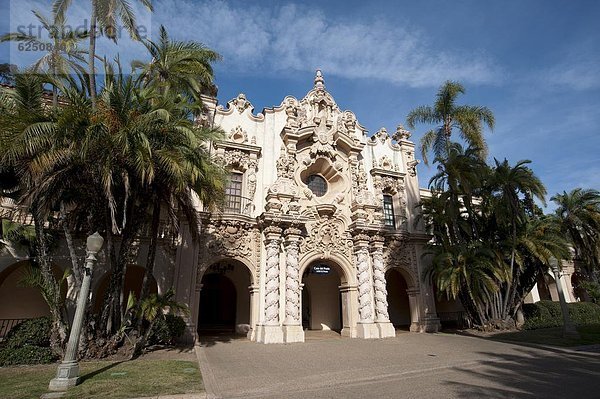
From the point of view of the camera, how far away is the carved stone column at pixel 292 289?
1572cm

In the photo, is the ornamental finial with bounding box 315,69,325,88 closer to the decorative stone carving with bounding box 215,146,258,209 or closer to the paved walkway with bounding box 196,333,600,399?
the decorative stone carving with bounding box 215,146,258,209

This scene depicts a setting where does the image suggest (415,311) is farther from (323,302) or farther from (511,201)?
(511,201)

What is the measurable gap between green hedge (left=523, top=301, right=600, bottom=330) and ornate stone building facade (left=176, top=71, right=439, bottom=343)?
5.84 metres

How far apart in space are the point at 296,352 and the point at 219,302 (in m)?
12.5

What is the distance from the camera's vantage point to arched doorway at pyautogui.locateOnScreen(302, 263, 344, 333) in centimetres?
2188

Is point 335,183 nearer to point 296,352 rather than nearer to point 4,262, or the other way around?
point 296,352

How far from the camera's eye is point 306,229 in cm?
1888

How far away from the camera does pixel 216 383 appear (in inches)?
299

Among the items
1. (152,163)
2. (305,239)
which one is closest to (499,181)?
(305,239)

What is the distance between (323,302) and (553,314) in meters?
14.6

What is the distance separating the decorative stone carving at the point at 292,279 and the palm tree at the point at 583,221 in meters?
21.6

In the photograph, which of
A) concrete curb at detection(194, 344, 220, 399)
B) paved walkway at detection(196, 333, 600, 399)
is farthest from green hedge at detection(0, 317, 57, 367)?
paved walkway at detection(196, 333, 600, 399)

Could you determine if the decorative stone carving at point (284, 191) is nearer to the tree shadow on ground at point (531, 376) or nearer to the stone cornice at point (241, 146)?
the stone cornice at point (241, 146)

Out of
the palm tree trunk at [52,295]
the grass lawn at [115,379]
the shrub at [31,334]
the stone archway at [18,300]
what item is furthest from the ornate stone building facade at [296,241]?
the grass lawn at [115,379]
